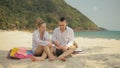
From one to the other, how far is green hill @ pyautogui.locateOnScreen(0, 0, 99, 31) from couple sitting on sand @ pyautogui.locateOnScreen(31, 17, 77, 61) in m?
25.3

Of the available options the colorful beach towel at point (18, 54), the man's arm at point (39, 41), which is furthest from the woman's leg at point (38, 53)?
the colorful beach towel at point (18, 54)

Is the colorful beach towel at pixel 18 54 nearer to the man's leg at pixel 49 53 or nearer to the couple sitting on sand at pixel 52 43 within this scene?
the couple sitting on sand at pixel 52 43

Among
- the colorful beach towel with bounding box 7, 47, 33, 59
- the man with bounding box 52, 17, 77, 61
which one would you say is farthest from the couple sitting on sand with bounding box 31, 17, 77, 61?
the colorful beach towel with bounding box 7, 47, 33, 59

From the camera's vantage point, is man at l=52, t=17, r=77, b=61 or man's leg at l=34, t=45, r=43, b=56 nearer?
man's leg at l=34, t=45, r=43, b=56

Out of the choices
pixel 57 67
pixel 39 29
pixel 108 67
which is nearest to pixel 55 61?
pixel 57 67

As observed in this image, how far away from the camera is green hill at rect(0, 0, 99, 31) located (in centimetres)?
4022

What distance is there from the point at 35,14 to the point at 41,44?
46327 mm

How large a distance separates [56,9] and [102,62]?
187 ft

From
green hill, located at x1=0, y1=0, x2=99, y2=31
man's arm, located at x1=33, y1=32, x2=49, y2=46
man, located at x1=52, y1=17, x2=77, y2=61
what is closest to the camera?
man's arm, located at x1=33, y1=32, x2=49, y2=46

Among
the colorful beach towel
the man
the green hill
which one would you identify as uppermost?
the green hill

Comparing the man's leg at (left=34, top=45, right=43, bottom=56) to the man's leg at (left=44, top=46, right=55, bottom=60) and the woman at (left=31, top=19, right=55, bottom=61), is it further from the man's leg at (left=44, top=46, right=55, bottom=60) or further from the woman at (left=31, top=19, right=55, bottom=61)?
the man's leg at (left=44, top=46, right=55, bottom=60)

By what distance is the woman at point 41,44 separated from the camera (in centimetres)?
618

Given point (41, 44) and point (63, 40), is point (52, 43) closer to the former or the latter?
point (63, 40)

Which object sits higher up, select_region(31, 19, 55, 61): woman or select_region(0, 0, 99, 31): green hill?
select_region(0, 0, 99, 31): green hill
